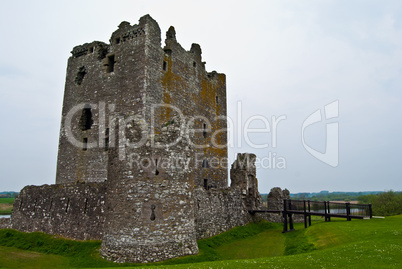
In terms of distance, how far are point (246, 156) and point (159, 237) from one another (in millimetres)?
14651

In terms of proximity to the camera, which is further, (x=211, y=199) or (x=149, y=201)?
(x=211, y=199)

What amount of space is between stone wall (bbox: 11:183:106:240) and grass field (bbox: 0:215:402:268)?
551 mm

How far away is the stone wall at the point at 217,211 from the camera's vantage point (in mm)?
→ 16578

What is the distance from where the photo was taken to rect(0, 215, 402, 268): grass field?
354 inches

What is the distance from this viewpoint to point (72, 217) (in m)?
14.6

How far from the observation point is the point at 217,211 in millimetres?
18375

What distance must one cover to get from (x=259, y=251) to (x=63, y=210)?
9.92 meters

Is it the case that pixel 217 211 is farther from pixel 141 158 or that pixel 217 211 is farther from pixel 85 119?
pixel 85 119

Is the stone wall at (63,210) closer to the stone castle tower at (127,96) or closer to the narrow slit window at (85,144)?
the stone castle tower at (127,96)

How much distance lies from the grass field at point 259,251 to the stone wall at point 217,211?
0.63 meters

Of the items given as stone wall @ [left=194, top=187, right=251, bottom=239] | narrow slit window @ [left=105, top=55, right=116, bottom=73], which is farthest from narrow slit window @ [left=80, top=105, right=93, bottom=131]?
stone wall @ [left=194, top=187, right=251, bottom=239]

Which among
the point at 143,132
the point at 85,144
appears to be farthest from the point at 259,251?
the point at 85,144

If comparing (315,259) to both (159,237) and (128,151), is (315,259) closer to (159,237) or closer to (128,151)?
(159,237)

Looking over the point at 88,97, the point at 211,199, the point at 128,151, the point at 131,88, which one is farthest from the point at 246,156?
the point at 128,151
